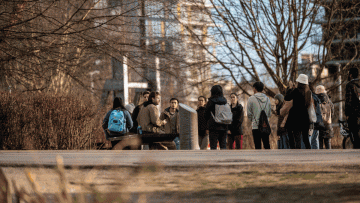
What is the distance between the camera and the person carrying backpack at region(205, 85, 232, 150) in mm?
9125

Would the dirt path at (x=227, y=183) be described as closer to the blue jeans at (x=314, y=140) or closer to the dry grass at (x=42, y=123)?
the blue jeans at (x=314, y=140)

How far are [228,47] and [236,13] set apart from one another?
1081mm

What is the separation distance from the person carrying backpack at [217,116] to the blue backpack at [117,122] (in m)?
1.68

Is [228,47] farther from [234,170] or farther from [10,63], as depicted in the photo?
[234,170]

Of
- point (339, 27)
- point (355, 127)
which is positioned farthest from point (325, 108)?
point (339, 27)

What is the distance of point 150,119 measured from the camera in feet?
33.3

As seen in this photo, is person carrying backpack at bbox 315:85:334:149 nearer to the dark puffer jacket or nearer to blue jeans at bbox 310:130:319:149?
blue jeans at bbox 310:130:319:149

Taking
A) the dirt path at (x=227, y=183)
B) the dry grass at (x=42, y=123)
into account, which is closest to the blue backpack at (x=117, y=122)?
the dry grass at (x=42, y=123)

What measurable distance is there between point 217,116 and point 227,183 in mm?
5725

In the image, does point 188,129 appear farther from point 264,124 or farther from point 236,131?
point 236,131

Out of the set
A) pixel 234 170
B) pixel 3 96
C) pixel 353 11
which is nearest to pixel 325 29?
pixel 353 11

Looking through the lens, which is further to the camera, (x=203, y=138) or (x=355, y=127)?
(x=203, y=138)

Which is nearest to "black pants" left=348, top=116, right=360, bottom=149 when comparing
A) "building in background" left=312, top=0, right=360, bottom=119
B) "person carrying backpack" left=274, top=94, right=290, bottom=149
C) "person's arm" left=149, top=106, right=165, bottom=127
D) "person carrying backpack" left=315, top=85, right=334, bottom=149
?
"person carrying backpack" left=315, top=85, right=334, bottom=149

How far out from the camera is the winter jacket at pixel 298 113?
311 inches
